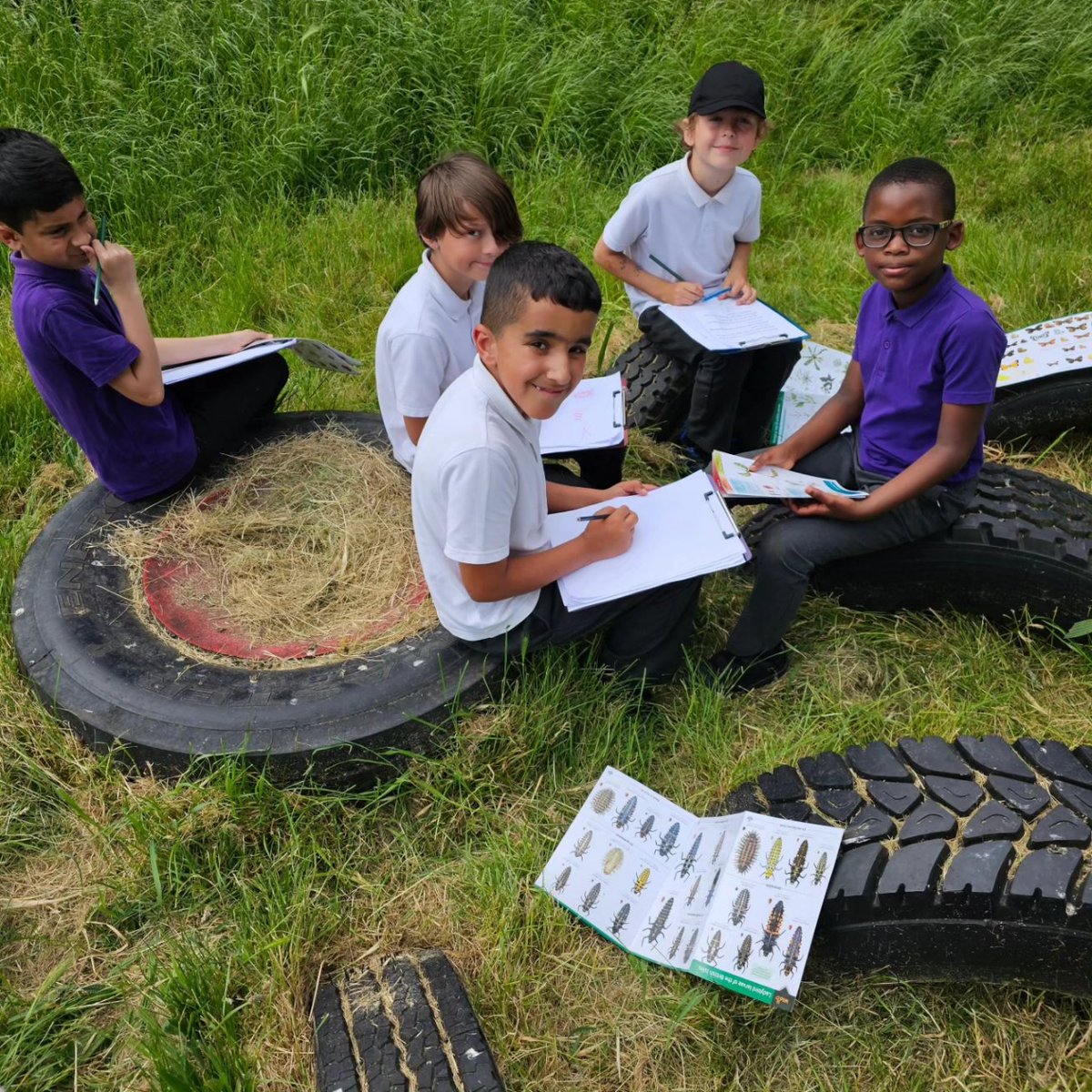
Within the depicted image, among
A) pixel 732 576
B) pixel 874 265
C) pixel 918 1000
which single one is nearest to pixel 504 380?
pixel 874 265

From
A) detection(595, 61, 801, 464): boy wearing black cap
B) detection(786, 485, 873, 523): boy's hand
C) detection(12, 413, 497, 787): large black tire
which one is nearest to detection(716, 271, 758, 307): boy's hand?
detection(595, 61, 801, 464): boy wearing black cap

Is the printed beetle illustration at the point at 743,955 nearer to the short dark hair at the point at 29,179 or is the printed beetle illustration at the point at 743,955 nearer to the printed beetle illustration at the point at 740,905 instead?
the printed beetle illustration at the point at 740,905

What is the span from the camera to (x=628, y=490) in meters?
2.79

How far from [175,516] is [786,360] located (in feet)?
7.27

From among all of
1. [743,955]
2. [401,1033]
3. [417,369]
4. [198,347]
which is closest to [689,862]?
[743,955]

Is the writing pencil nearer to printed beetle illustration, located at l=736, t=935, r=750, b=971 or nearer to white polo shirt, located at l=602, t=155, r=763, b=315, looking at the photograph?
white polo shirt, located at l=602, t=155, r=763, b=315

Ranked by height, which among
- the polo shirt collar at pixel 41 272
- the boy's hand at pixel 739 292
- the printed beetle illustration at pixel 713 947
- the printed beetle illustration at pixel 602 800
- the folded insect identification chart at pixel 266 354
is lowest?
the printed beetle illustration at pixel 602 800

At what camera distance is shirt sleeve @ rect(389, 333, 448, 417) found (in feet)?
9.12

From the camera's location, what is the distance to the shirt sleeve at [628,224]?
11.5 ft

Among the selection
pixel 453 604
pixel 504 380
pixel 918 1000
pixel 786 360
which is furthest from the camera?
pixel 786 360

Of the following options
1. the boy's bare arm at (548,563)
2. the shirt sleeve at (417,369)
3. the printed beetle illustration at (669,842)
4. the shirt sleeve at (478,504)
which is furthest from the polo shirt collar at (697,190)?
the printed beetle illustration at (669,842)

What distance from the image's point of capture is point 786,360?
357 centimetres

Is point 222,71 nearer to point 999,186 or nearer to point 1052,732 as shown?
point 999,186

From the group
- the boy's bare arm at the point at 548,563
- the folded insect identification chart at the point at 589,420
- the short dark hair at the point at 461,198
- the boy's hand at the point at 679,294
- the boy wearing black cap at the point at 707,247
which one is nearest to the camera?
the boy's bare arm at the point at 548,563
